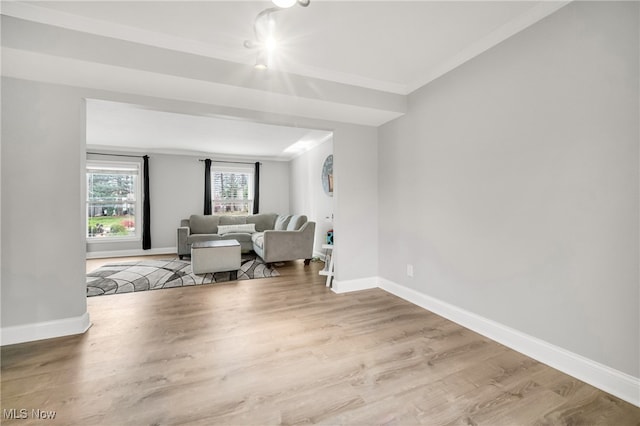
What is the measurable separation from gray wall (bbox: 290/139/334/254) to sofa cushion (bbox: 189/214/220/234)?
6.68 ft

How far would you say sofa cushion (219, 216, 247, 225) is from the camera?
246 inches

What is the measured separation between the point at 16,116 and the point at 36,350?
5.96 ft

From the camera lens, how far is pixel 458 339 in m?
2.13

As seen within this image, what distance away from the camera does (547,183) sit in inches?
70.0

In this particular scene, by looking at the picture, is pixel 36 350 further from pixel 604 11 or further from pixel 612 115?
pixel 604 11

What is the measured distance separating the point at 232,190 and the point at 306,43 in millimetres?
5304

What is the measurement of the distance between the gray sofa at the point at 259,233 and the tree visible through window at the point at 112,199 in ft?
4.45

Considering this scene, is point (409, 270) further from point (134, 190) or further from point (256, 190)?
point (134, 190)

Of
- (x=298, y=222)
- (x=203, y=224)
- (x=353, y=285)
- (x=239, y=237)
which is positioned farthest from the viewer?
(x=203, y=224)

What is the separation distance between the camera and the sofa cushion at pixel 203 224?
19.5 feet

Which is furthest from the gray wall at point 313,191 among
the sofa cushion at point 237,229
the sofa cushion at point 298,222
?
the sofa cushion at point 237,229

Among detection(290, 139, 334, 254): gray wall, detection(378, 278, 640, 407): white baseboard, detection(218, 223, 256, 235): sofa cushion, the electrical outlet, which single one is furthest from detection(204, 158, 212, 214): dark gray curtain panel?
detection(378, 278, 640, 407): white baseboard
